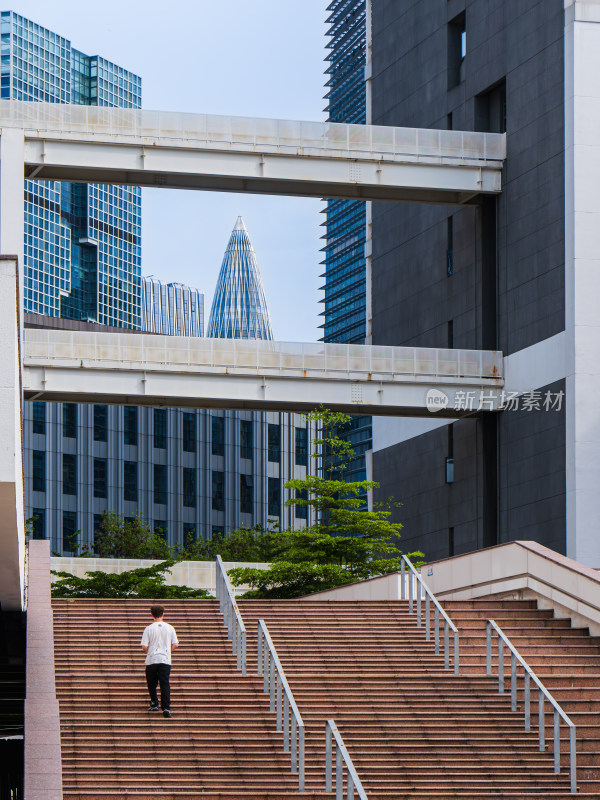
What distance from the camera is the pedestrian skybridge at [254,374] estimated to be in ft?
134

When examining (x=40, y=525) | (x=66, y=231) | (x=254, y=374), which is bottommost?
(x=40, y=525)

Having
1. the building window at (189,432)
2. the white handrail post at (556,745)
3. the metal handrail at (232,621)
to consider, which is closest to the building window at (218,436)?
the building window at (189,432)

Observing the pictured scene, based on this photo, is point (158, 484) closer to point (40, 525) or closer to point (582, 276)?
point (40, 525)

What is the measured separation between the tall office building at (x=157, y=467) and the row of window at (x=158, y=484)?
7cm

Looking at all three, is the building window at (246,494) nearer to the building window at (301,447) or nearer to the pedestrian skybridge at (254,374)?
the building window at (301,447)

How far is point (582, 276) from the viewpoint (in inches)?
1569

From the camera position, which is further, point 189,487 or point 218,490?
point 218,490

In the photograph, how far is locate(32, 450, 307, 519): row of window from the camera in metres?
90.1

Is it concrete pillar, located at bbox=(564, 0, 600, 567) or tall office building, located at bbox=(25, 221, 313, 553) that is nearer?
concrete pillar, located at bbox=(564, 0, 600, 567)

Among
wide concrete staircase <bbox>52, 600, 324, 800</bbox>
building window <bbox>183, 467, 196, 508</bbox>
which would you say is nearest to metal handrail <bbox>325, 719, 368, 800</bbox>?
wide concrete staircase <bbox>52, 600, 324, 800</bbox>

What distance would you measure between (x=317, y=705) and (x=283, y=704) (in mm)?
939

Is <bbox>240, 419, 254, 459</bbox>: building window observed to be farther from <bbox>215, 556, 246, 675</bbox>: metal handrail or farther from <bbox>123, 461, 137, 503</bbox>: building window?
<bbox>215, 556, 246, 675</bbox>: metal handrail

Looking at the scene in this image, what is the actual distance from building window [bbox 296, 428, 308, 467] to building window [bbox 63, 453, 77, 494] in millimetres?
21304

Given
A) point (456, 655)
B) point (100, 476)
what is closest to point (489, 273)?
point (456, 655)
